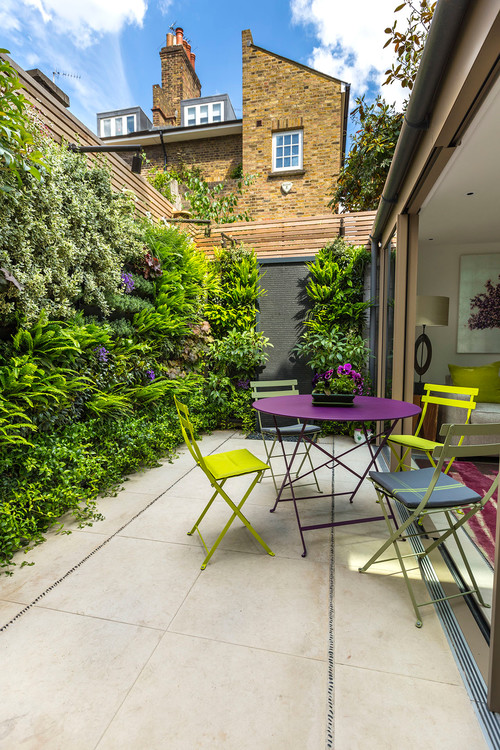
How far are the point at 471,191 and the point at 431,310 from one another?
1.35 metres

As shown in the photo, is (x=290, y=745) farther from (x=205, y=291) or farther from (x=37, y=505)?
(x=205, y=291)

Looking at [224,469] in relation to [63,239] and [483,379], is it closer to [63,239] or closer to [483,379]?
[63,239]

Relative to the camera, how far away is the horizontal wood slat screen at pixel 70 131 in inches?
115

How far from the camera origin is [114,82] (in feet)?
33.1

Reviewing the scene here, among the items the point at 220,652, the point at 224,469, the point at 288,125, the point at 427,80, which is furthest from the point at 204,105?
the point at 220,652

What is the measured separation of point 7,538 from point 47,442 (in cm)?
67

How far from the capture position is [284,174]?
32.8 feet

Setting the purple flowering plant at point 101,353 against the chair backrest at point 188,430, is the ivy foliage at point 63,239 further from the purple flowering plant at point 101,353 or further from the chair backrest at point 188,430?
the chair backrest at point 188,430

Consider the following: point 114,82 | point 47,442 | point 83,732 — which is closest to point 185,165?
point 114,82

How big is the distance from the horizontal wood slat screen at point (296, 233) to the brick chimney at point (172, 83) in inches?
369

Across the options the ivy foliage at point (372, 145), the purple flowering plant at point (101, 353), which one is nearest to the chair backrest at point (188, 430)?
the purple flowering plant at point (101, 353)

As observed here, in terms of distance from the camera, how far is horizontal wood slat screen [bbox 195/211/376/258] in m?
5.37

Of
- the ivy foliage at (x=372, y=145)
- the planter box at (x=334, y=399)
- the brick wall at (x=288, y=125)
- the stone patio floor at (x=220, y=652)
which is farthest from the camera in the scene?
the brick wall at (x=288, y=125)

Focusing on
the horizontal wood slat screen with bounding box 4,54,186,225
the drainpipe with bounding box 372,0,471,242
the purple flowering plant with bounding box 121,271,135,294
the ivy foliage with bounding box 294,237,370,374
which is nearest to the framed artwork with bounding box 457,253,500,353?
the ivy foliage with bounding box 294,237,370,374
